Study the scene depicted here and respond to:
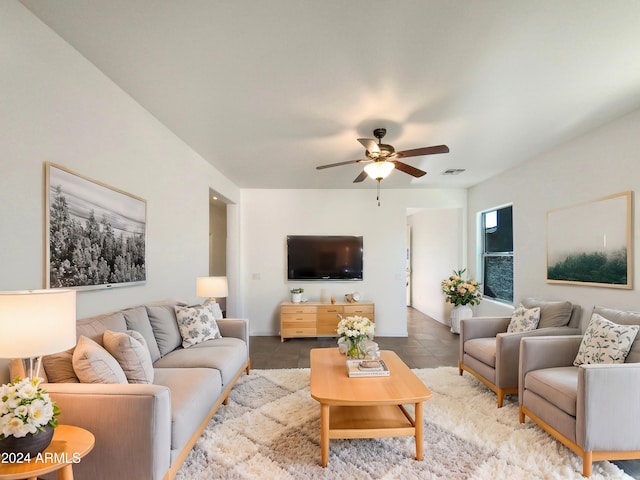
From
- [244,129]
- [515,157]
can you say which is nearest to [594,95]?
[515,157]

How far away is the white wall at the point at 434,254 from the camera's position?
256 inches

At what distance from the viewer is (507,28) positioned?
187 centimetres

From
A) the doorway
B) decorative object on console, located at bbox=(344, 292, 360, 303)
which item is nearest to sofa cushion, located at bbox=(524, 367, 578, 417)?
decorative object on console, located at bbox=(344, 292, 360, 303)

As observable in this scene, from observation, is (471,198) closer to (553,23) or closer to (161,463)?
(553,23)

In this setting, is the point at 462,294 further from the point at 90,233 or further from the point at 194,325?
the point at 90,233

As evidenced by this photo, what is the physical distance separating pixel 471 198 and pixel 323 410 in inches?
195

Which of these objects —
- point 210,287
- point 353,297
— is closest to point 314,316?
point 353,297

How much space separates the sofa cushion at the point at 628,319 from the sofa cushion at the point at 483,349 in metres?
0.91

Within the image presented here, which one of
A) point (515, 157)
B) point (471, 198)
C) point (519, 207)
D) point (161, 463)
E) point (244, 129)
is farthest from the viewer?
point (471, 198)

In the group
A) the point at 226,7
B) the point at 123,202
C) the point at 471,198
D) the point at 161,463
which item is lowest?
the point at 161,463

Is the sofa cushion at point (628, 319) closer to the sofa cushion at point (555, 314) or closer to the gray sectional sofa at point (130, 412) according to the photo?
the sofa cushion at point (555, 314)

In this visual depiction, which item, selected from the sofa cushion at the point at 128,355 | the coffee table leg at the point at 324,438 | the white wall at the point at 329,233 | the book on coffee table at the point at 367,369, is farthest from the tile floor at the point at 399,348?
the sofa cushion at the point at 128,355

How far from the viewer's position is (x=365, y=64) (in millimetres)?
2223

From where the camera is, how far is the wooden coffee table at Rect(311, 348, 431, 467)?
223cm
